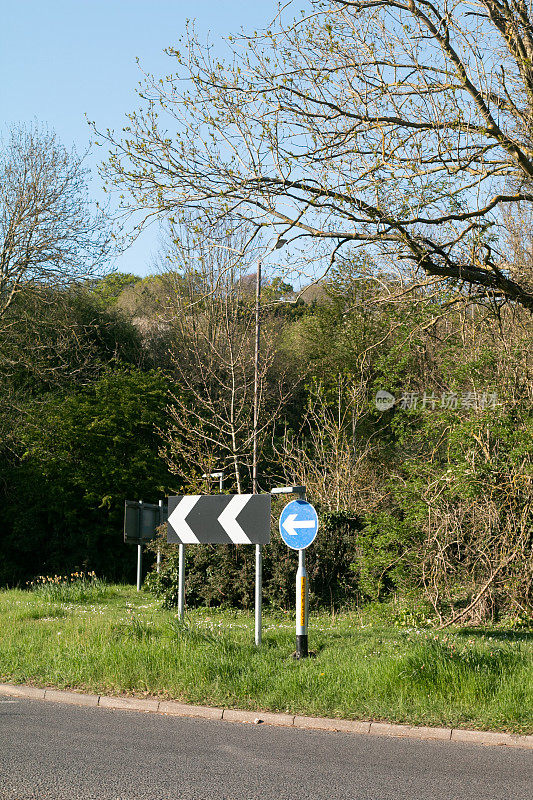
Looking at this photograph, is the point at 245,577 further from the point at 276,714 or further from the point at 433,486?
the point at 276,714

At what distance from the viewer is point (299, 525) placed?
31.0 ft

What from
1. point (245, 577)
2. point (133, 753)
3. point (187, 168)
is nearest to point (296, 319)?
point (245, 577)

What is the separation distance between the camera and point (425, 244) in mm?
11461

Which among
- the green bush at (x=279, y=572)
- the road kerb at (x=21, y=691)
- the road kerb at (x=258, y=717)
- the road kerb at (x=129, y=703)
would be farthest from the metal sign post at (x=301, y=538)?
the green bush at (x=279, y=572)

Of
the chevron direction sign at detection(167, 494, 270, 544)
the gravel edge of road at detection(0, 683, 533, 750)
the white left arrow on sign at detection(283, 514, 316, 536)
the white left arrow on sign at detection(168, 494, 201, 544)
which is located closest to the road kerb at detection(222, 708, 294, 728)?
the gravel edge of road at detection(0, 683, 533, 750)

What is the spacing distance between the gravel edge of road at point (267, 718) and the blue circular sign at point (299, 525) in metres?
2.28

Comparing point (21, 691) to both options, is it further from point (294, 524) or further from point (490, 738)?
point (490, 738)

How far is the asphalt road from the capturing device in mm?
5125

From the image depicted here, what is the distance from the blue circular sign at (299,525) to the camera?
9344 mm

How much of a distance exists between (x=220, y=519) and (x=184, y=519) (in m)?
0.66

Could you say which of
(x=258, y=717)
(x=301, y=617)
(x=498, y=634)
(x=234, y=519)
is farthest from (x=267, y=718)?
(x=498, y=634)

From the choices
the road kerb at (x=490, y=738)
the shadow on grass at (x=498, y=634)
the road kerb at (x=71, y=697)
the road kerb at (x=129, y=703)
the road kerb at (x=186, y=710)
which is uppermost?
the road kerb at (x=490, y=738)

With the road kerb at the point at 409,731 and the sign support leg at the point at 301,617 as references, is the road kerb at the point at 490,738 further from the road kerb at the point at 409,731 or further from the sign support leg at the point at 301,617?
the sign support leg at the point at 301,617

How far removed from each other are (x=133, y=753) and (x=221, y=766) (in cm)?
75
